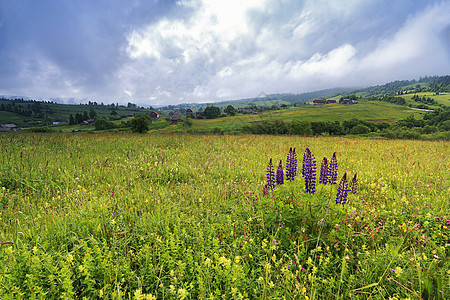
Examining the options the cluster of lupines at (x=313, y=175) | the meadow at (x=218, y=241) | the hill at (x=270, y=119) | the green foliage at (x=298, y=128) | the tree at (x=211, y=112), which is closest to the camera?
the meadow at (x=218, y=241)

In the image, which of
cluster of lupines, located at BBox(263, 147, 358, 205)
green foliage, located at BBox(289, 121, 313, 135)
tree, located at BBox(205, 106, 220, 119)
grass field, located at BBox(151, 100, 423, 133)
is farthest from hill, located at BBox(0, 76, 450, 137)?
cluster of lupines, located at BBox(263, 147, 358, 205)

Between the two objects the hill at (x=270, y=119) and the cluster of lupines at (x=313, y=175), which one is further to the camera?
the hill at (x=270, y=119)

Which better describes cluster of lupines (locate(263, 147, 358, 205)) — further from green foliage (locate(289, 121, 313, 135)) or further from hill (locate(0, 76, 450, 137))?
green foliage (locate(289, 121, 313, 135))

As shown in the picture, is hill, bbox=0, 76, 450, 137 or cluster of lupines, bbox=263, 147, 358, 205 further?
hill, bbox=0, 76, 450, 137

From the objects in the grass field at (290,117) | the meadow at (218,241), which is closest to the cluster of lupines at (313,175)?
the meadow at (218,241)

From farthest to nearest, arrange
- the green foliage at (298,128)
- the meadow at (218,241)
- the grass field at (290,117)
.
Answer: the green foliage at (298,128) < the grass field at (290,117) < the meadow at (218,241)

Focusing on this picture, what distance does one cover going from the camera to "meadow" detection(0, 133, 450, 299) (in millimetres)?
1970

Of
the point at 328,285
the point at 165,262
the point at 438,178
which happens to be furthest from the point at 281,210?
the point at 438,178

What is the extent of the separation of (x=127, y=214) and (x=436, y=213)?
19.3ft

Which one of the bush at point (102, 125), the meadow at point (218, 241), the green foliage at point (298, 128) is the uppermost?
the bush at point (102, 125)

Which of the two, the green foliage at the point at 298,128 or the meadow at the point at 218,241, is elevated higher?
the meadow at the point at 218,241

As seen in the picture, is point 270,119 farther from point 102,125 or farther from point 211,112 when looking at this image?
point 102,125

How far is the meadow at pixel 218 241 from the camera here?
1.97 metres

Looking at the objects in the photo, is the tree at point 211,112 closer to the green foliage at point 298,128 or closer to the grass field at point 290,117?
the grass field at point 290,117
